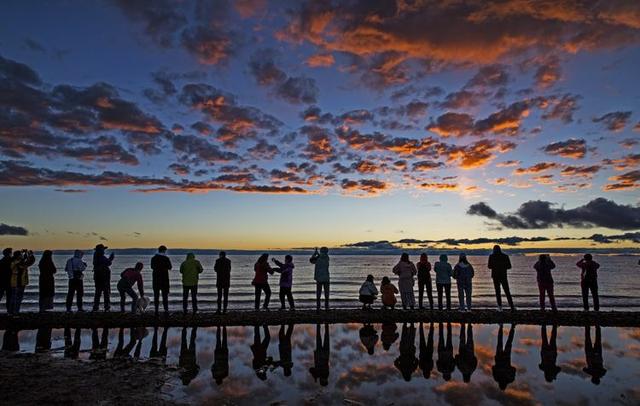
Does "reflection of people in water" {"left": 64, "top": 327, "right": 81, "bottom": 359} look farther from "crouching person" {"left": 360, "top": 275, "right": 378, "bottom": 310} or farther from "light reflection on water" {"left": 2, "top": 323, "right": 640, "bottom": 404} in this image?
"crouching person" {"left": 360, "top": 275, "right": 378, "bottom": 310}

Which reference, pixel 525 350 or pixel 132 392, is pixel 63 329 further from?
pixel 525 350

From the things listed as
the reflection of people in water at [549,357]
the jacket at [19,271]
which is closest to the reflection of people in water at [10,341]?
the jacket at [19,271]

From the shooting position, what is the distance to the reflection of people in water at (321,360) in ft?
27.0

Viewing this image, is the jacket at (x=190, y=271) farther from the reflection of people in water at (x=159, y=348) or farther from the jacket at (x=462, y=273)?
the jacket at (x=462, y=273)

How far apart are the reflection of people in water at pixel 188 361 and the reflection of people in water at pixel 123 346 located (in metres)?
1.25

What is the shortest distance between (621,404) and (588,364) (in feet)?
9.11

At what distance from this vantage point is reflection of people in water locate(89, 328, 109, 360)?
32.7 ft

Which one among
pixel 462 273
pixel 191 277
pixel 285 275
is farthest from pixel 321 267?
pixel 462 273

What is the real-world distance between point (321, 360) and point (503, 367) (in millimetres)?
3844

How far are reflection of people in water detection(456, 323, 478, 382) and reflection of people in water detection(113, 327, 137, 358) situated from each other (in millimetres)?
7501

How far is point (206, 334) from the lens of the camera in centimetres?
1272

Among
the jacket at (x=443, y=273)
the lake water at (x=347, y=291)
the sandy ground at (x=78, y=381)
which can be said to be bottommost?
the lake water at (x=347, y=291)

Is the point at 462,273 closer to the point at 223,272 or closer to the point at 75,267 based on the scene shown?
the point at 223,272

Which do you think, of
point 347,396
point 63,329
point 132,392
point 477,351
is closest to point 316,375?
point 347,396
